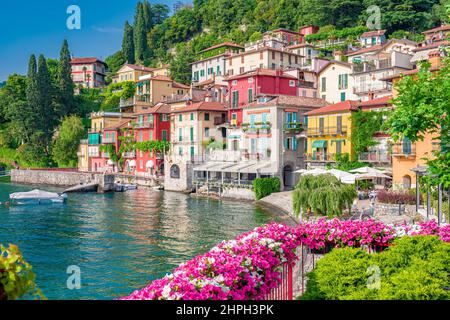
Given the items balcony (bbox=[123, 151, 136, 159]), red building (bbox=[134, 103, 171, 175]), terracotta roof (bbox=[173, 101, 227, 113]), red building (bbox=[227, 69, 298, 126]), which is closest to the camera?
red building (bbox=[227, 69, 298, 126])

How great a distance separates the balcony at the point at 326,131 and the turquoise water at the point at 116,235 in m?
9.85

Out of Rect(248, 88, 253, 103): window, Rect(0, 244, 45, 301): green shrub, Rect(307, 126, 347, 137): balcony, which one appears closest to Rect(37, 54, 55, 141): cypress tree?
Rect(248, 88, 253, 103): window

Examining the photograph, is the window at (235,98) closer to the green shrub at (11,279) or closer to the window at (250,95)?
the window at (250,95)

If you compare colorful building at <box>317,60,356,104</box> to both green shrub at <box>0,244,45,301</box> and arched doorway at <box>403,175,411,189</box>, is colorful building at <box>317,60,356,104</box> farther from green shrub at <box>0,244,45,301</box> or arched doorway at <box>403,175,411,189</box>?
green shrub at <box>0,244,45,301</box>

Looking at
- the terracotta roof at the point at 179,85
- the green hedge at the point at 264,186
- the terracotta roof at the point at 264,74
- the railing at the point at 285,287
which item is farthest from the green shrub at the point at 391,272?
the terracotta roof at the point at 179,85

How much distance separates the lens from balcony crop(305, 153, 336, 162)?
4212 cm

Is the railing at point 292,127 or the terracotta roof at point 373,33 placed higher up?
the terracotta roof at point 373,33

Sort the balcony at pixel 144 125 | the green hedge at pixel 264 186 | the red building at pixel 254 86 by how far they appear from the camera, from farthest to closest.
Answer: the balcony at pixel 144 125
the red building at pixel 254 86
the green hedge at pixel 264 186

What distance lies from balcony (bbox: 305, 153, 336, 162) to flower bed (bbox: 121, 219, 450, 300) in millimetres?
30140

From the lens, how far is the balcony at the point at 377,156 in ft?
124

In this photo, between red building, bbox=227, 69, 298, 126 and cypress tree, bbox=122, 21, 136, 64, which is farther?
cypress tree, bbox=122, 21, 136, 64

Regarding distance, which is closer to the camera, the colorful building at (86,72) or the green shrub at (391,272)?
the green shrub at (391,272)

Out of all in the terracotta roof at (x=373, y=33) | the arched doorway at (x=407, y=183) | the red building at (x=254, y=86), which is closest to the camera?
the arched doorway at (x=407, y=183)

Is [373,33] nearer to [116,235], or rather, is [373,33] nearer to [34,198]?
[34,198]
